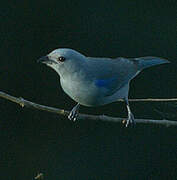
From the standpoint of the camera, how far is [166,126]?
0.51 meters

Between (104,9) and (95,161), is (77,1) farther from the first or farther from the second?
(95,161)

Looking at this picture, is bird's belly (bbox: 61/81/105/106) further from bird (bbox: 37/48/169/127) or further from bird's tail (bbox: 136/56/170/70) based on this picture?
bird's tail (bbox: 136/56/170/70)

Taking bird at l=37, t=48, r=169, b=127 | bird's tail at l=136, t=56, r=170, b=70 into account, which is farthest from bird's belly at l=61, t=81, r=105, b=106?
bird's tail at l=136, t=56, r=170, b=70

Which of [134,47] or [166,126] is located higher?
[134,47]

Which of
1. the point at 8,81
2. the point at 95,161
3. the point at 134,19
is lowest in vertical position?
the point at 95,161

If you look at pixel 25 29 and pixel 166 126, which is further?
pixel 25 29

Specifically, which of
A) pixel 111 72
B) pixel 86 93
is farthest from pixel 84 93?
pixel 111 72

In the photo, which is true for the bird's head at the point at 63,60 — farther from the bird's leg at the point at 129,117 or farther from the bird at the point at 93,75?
the bird's leg at the point at 129,117

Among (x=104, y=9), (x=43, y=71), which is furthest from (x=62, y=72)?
(x=104, y=9)

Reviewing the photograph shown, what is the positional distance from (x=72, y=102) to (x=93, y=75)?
89 millimetres

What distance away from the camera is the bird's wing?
57 cm

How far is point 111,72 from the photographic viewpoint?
2.05 feet

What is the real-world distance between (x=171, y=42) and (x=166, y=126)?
0.62ft

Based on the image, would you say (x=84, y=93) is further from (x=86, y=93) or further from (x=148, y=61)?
(x=148, y=61)
